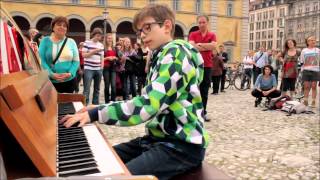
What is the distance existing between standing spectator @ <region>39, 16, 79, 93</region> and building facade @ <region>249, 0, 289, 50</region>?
11720cm

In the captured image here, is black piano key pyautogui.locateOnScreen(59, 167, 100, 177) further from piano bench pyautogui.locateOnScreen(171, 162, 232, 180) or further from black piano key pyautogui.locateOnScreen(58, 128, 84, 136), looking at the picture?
piano bench pyautogui.locateOnScreen(171, 162, 232, 180)

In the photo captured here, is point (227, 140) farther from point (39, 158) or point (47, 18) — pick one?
point (47, 18)

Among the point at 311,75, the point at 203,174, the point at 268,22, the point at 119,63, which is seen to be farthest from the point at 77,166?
the point at 268,22

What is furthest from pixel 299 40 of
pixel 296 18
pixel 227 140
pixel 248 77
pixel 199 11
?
pixel 227 140

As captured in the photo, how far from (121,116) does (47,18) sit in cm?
4335

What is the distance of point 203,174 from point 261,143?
4.07 metres

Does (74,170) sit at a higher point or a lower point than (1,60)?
lower

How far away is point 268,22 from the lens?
134 m

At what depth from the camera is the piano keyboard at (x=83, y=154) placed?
1525 millimetres

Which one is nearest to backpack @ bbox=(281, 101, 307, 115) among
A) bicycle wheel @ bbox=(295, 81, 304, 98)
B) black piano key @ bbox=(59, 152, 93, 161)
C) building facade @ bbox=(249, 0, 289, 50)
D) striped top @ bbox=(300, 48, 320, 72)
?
striped top @ bbox=(300, 48, 320, 72)

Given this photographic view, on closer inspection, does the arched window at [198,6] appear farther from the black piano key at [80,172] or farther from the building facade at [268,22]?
the building facade at [268,22]

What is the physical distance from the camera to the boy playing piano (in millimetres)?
2172

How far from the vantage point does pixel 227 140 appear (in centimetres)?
641

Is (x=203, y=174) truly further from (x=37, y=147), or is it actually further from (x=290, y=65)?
(x=290, y=65)
